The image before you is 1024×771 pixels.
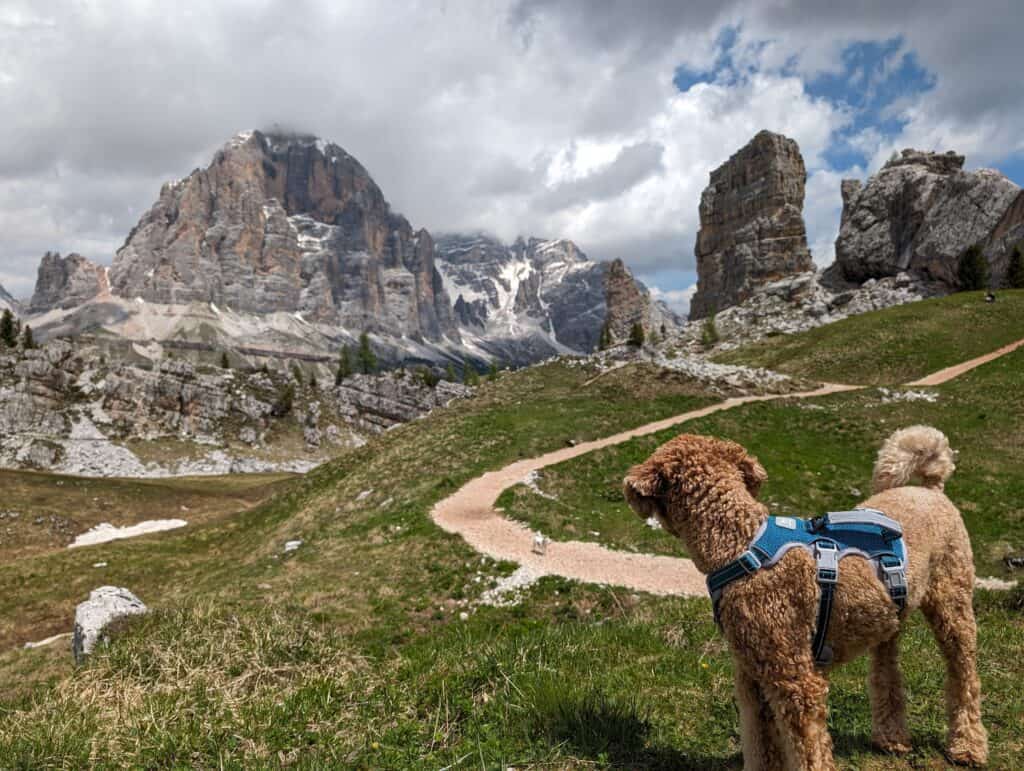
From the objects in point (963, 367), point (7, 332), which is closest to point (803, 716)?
point (963, 367)

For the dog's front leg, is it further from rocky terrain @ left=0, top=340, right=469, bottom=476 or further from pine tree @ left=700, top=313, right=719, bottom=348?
rocky terrain @ left=0, top=340, right=469, bottom=476

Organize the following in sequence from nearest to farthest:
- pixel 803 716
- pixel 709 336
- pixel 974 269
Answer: pixel 803 716
pixel 974 269
pixel 709 336

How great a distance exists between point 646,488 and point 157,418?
134 meters

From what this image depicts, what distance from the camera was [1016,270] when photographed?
69.9m

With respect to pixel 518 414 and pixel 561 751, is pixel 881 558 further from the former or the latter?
pixel 518 414

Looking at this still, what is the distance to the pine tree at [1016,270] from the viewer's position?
68.9 meters

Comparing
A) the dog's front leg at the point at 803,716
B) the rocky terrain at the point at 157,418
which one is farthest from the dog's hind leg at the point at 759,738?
the rocky terrain at the point at 157,418

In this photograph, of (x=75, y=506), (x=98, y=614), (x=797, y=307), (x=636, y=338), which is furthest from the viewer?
A: (x=797, y=307)

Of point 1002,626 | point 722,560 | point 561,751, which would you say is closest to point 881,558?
point 722,560

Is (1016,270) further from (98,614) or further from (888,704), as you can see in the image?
(98,614)

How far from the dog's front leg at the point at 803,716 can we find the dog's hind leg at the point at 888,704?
1.53 metres

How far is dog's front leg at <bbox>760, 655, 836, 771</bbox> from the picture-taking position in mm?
4488

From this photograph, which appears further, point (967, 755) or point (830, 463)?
point (830, 463)

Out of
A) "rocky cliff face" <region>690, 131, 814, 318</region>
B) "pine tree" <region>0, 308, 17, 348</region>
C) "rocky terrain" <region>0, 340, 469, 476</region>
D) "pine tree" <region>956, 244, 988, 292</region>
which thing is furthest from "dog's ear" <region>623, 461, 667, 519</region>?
"pine tree" <region>0, 308, 17, 348</region>
